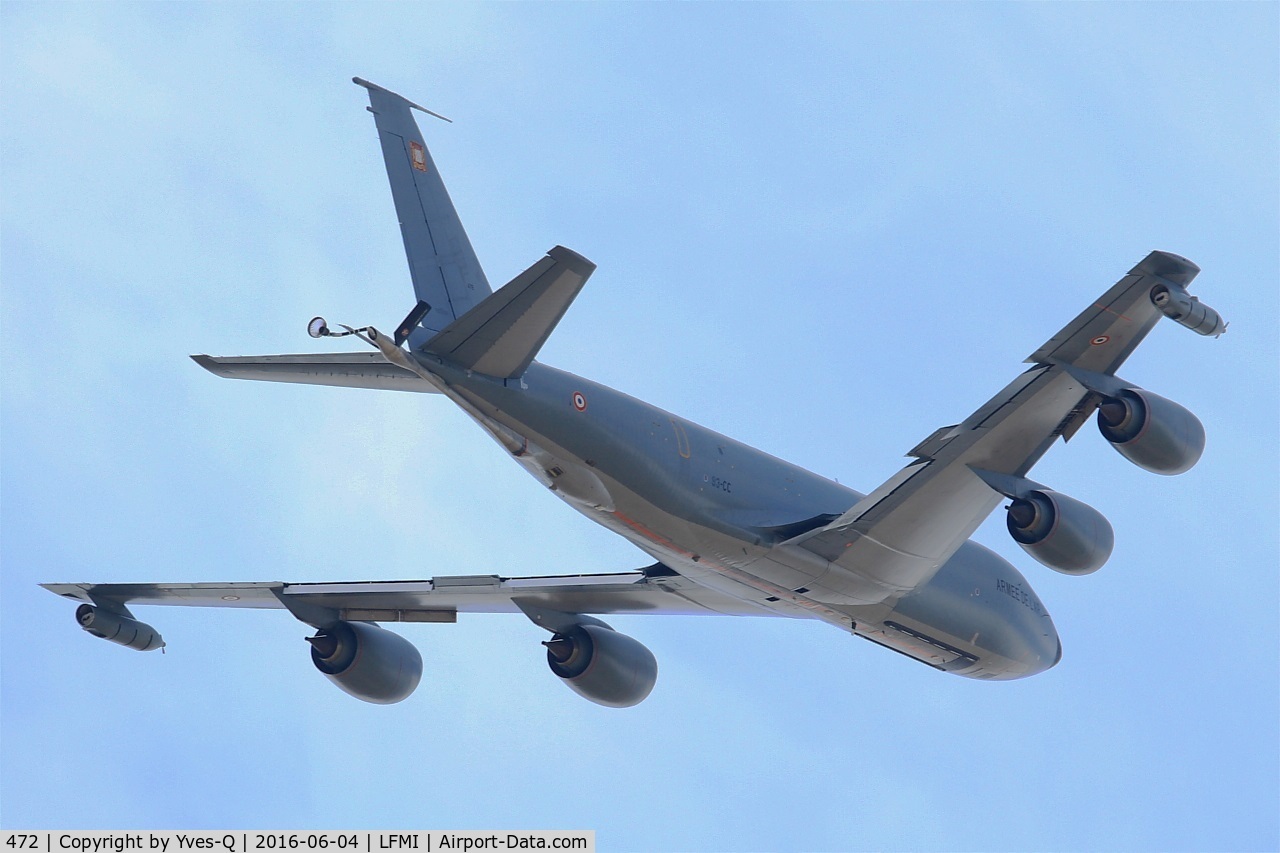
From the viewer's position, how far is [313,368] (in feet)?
66.5

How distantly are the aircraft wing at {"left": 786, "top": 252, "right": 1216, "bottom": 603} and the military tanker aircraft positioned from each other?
0.10ft

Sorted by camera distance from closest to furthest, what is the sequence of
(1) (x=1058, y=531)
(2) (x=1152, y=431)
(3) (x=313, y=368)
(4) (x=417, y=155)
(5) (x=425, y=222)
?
(3) (x=313, y=368), (2) (x=1152, y=431), (5) (x=425, y=222), (4) (x=417, y=155), (1) (x=1058, y=531)

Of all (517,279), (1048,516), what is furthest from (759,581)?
(517,279)

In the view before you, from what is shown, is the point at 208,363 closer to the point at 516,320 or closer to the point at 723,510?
the point at 516,320

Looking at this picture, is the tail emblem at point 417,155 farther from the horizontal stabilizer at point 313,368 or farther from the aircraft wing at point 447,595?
the aircraft wing at point 447,595

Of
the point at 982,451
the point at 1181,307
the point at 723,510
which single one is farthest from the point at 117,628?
the point at 1181,307

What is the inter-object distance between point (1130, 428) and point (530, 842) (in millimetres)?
10230

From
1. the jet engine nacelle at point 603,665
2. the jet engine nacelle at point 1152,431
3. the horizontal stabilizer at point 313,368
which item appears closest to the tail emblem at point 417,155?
the horizontal stabilizer at point 313,368

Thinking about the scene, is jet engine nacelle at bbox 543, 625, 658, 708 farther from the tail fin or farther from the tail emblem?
the tail emblem

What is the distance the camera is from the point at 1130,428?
2180 cm

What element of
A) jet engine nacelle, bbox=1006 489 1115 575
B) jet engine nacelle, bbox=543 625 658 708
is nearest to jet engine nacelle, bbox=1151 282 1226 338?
jet engine nacelle, bbox=1006 489 1115 575

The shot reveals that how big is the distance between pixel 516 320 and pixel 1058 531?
8916 mm

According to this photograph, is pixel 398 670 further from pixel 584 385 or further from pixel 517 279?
pixel 517 279

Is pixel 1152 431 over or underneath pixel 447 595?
underneath
